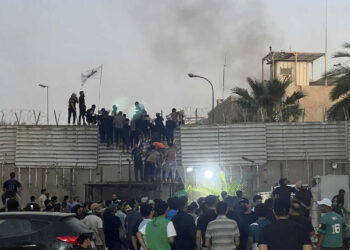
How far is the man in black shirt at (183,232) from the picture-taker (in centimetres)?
975

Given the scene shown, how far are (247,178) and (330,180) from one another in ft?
34.4

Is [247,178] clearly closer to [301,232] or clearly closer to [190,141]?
[190,141]

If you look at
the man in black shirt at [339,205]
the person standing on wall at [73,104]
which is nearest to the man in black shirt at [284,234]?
the man in black shirt at [339,205]

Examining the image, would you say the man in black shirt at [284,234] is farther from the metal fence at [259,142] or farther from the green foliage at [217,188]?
the metal fence at [259,142]

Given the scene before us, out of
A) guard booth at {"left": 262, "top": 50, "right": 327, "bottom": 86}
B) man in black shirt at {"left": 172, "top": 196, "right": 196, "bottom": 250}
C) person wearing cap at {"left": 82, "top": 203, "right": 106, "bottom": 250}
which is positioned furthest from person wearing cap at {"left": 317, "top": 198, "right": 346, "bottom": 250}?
guard booth at {"left": 262, "top": 50, "right": 327, "bottom": 86}

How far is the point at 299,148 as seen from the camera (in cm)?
3256

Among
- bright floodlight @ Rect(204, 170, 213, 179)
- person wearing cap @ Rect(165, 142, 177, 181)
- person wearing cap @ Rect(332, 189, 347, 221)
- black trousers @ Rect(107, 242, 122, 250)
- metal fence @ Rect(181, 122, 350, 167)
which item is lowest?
black trousers @ Rect(107, 242, 122, 250)

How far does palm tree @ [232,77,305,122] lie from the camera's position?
121 feet

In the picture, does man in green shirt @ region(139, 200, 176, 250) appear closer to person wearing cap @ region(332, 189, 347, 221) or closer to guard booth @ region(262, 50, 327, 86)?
person wearing cap @ region(332, 189, 347, 221)

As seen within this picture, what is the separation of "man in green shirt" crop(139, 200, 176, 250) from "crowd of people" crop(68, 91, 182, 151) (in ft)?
69.0

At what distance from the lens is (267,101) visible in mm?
37188

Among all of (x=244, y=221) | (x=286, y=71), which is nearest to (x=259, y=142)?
(x=244, y=221)

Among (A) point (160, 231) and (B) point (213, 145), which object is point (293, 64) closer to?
(B) point (213, 145)

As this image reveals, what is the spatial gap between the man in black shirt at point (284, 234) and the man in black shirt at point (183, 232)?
249cm
